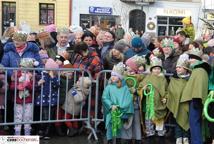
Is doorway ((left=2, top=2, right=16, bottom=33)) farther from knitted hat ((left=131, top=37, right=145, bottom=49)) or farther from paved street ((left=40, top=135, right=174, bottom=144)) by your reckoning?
paved street ((left=40, top=135, right=174, bottom=144))

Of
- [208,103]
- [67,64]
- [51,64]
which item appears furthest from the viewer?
[67,64]

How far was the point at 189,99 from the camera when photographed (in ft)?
23.4

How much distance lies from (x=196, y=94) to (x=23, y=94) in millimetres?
2989

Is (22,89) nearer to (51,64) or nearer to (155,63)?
(51,64)

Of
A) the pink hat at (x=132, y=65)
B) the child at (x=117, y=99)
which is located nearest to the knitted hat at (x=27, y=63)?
the child at (x=117, y=99)

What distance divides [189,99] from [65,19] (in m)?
34.0

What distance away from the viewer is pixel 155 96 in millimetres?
7570

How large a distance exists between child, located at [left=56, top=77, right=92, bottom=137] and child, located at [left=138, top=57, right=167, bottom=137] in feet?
3.73

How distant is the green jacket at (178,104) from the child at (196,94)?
Result: 0.15 m

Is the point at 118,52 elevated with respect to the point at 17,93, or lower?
elevated

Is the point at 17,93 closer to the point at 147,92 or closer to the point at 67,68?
the point at 67,68

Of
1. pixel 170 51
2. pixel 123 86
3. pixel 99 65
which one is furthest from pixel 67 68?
pixel 170 51

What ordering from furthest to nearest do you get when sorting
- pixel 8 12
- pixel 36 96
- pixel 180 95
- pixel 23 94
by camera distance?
pixel 8 12 → pixel 36 96 → pixel 23 94 → pixel 180 95

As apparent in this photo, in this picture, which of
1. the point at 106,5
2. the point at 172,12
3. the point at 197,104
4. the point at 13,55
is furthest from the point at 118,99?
the point at 172,12
